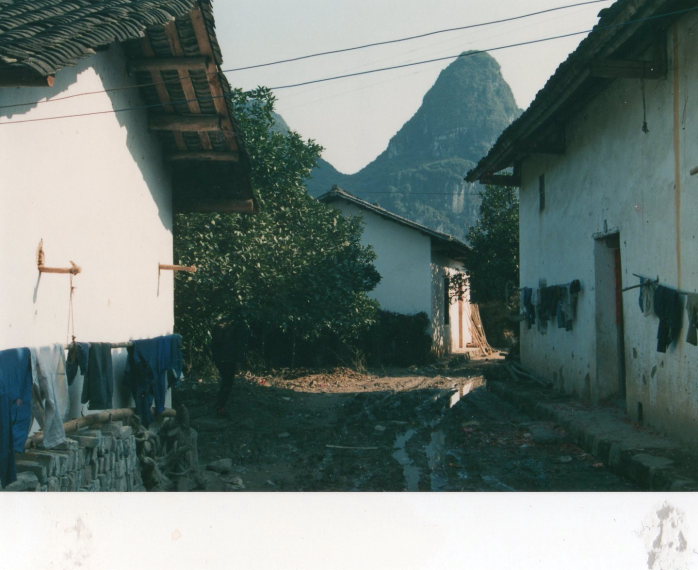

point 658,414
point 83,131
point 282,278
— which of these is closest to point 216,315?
point 282,278

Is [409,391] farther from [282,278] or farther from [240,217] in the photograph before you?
[240,217]

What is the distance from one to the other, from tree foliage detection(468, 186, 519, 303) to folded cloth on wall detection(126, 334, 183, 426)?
986 centimetres

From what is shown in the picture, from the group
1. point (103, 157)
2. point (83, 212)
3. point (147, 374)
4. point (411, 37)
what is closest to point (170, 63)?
point (103, 157)

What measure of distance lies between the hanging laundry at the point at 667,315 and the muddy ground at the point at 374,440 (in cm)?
102

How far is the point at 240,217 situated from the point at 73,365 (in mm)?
4789

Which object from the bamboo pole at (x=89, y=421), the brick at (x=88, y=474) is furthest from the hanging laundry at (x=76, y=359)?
the brick at (x=88, y=474)

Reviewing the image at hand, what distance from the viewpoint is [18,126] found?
3.22 meters

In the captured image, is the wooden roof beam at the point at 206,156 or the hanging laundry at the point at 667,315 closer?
the hanging laundry at the point at 667,315

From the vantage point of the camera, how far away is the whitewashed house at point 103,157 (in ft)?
10.4

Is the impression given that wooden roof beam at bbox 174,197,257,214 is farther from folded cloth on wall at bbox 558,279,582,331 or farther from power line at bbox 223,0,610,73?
folded cloth on wall at bbox 558,279,582,331

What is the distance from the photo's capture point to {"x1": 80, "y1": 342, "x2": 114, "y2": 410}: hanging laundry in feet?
12.9

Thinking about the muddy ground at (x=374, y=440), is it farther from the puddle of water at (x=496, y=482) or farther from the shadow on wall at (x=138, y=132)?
the shadow on wall at (x=138, y=132)

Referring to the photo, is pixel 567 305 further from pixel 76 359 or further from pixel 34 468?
pixel 34 468

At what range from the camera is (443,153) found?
10445mm
